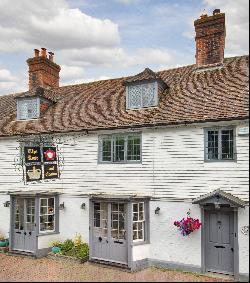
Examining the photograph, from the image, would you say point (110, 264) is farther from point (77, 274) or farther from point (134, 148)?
point (134, 148)

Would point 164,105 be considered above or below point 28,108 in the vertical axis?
below

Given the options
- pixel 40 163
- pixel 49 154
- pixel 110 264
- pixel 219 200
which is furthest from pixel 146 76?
pixel 110 264

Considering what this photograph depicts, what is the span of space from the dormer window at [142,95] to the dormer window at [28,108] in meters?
5.50

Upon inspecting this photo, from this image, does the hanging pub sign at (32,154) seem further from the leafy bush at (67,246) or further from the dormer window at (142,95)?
the dormer window at (142,95)

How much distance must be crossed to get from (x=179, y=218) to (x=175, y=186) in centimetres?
129

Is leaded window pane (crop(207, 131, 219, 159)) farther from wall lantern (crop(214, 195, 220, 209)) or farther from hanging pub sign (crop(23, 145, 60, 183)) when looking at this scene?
hanging pub sign (crop(23, 145, 60, 183))

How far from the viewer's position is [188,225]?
12438mm

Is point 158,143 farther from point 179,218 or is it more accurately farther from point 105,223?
point 105,223

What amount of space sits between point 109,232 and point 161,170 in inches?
136

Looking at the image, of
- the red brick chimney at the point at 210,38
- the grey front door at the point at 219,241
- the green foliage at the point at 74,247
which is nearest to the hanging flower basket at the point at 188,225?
the grey front door at the point at 219,241

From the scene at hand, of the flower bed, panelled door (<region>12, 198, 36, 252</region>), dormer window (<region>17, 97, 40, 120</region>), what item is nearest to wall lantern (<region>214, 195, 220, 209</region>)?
the flower bed

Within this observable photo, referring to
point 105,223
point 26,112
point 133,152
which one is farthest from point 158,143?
point 26,112

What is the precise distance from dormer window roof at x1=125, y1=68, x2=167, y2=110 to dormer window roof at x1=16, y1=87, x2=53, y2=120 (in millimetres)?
5300

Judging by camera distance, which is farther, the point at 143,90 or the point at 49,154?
the point at 143,90
